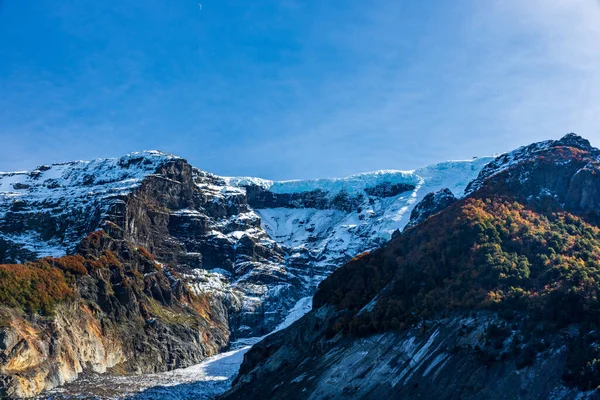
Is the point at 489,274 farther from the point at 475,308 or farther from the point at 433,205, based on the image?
the point at 433,205

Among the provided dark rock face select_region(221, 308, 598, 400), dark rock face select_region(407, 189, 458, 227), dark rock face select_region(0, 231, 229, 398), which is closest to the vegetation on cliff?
dark rock face select_region(221, 308, 598, 400)

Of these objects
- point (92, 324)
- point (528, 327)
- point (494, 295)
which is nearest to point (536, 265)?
point (494, 295)

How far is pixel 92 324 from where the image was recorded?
13400cm

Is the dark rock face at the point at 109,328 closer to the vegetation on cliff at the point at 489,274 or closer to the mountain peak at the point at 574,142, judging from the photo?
the vegetation on cliff at the point at 489,274

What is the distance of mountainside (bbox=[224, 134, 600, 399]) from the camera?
52.1 meters

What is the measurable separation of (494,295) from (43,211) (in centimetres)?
16150

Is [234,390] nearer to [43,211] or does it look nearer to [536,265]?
[536,265]

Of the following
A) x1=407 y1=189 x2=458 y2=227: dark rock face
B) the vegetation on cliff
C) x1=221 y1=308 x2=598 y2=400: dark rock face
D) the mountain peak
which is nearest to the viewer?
x1=221 y1=308 x2=598 y2=400: dark rock face

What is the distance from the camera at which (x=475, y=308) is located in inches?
2414

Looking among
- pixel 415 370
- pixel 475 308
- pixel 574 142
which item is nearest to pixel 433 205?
pixel 574 142

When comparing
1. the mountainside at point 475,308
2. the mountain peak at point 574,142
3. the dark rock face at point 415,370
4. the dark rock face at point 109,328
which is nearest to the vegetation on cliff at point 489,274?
the mountainside at point 475,308

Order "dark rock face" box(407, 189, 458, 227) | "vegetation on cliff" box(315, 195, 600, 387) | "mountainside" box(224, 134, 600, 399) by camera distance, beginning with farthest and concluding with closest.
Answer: "dark rock face" box(407, 189, 458, 227) → "vegetation on cliff" box(315, 195, 600, 387) → "mountainside" box(224, 134, 600, 399)

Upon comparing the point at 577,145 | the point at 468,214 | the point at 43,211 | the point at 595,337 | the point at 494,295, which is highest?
the point at 43,211

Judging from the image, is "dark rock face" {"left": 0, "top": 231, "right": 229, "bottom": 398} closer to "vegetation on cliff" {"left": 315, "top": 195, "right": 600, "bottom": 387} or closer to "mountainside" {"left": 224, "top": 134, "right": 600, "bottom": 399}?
"mountainside" {"left": 224, "top": 134, "right": 600, "bottom": 399}
